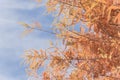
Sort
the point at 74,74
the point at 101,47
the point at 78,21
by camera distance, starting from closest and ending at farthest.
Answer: the point at 78,21 < the point at 101,47 < the point at 74,74

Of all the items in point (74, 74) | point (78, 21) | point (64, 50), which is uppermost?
point (78, 21)

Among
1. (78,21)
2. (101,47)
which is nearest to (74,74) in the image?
(101,47)

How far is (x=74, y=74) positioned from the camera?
8477 millimetres

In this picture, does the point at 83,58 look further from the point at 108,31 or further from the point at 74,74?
the point at 108,31

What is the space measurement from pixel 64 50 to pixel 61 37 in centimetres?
68

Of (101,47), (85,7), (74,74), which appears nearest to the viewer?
(85,7)

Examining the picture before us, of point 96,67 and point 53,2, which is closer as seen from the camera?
point 53,2

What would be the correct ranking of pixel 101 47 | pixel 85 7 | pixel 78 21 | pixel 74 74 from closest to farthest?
pixel 85 7, pixel 78 21, pixel 101 47, pixel 74 74

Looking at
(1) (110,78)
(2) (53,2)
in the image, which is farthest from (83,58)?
(2) (53,2)

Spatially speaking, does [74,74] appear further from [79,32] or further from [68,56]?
[79,32]

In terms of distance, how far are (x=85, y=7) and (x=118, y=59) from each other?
140 cm

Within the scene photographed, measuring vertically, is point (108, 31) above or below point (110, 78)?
above

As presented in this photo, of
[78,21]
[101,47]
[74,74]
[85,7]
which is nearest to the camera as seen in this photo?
[85,7]

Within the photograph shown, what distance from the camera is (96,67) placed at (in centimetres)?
820
